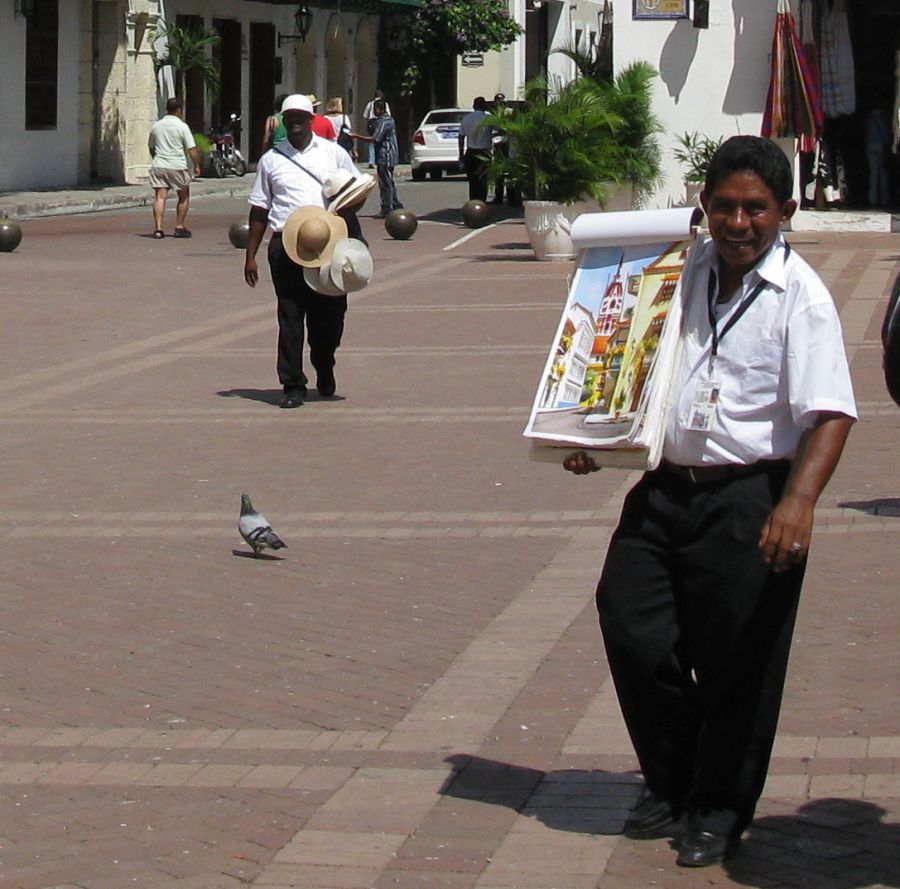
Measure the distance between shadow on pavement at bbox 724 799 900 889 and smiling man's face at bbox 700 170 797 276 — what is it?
1.42 m

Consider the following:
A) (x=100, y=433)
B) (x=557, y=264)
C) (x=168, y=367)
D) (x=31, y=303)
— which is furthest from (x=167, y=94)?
(x=100, y=433)

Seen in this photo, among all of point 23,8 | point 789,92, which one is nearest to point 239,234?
point 789,92

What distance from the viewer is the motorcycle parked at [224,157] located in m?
39.4

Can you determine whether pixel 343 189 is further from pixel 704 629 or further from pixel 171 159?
pixel 171 159

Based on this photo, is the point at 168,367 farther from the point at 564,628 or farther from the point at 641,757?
the point at 641,757

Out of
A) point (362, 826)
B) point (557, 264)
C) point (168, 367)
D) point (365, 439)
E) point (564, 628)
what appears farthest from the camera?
point (557, 264)

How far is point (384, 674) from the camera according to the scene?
6.33m

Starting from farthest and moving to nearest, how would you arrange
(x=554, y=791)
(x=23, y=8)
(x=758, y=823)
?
(x=23, y=8), (x=554, y=791), (x=758, y=823)

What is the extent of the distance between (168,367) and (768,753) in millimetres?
9651

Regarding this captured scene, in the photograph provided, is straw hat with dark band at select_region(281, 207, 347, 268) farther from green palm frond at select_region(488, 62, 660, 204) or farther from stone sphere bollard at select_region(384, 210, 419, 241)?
stone sphere bollard at select_region(384, 210, 419, 241)

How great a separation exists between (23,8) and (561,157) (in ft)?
53.6

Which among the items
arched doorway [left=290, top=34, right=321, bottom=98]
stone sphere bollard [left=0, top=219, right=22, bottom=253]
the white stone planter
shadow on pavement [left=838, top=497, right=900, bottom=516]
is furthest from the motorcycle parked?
shadow on pavement [left=838, top=497, right=900, bottom=516]

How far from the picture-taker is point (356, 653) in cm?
660

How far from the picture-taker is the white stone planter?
21031mm
